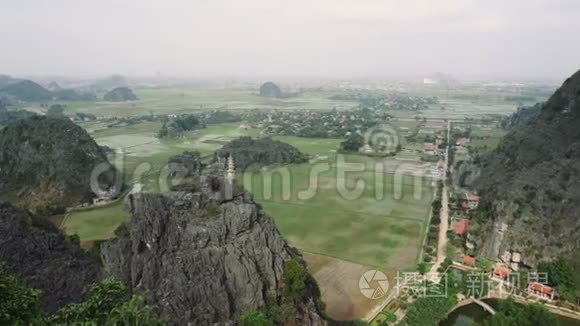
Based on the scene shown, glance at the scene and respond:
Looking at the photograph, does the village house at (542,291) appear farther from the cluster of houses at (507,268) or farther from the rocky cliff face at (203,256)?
the rocky cliff face at (203,256)

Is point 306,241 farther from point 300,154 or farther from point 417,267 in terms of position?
point 300,154

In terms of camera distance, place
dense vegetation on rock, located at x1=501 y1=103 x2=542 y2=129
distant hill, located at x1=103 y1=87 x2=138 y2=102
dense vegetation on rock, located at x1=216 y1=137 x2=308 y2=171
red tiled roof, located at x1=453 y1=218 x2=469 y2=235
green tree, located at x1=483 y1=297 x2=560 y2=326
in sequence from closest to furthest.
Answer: green tree, located at x1=483 y1=297 x2=560 y2=326 → red tiled roof, located at x1=453 y1=218 x2=469 y2=235 → dense vegetation on rock, located at x1=216 y1=137 x2=308 y2=171 → dense vegetation on rock, located at x1=501 y1=103 x2=542 y2=129 → distant hill, located at x1=103 y1=87 x2=138 y2=102

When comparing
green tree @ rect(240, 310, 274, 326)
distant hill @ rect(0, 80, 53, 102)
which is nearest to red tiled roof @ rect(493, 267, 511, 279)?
green tree @ rect(240, 310, 274, 326)

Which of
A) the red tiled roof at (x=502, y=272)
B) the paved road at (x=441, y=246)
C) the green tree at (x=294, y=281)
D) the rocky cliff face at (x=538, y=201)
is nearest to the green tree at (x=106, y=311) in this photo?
the green tree at (x=294, y=281)

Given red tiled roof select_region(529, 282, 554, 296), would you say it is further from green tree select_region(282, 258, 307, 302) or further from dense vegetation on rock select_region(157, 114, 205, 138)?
dense vegetation on rock select_region(157, 114, 205, 138)

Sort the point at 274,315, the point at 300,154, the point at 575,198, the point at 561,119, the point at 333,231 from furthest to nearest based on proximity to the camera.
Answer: the point at 300,154
the point at 561,119
the point at 333,231
the point at 575,198
the point at 274,315

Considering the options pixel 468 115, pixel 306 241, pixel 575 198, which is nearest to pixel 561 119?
pixel 575 198

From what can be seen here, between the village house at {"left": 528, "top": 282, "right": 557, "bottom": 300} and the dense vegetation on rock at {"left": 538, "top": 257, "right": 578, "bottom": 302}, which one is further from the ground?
the dense vegetation on rock at {"left": 538, "top": 257, "right": 578, "bottom": 302}
